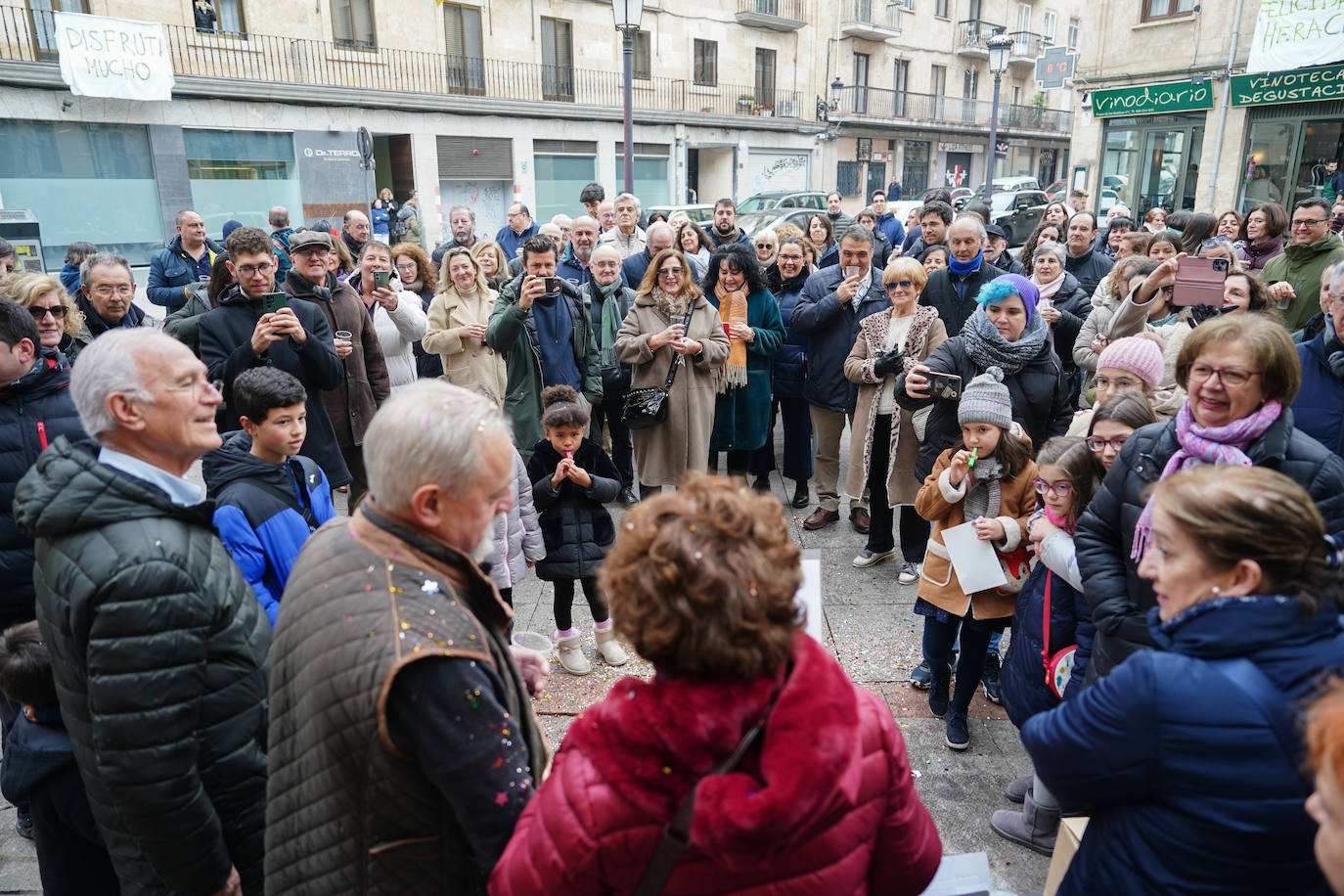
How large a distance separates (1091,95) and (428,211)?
51.1 feet

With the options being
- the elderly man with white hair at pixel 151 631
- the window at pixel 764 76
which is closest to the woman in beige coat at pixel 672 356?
the elderly man with white hair at pixel 151 631

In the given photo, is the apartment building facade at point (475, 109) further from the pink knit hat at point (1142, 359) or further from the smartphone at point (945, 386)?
the pink knit hat at point (1142, 359)

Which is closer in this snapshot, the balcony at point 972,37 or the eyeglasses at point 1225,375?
the eyeglasses at point 1225,375

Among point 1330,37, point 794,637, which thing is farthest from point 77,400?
point 1330,37

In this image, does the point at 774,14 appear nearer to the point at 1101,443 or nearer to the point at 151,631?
the point at 1101,443

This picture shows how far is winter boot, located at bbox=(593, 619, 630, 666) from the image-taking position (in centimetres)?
426

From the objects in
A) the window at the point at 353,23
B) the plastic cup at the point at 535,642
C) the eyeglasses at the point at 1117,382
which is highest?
the window at the point at 353,23

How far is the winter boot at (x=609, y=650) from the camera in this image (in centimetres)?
426

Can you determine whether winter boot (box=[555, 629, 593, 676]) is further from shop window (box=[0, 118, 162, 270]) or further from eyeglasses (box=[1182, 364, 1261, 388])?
shop window (box=[0, 118, 162, 270])

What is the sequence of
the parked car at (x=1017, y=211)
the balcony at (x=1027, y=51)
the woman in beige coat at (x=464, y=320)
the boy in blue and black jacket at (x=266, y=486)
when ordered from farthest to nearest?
1. the balcony at (x=1027, y=51)
2. the parked car at (x=1017, y=211)
3. the woman in beige coat at (x=464, y=320)
4. the boy in blue and black jacket at (x=266, y=486)

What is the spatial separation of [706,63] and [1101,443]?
26951mm

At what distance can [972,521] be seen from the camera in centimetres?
349

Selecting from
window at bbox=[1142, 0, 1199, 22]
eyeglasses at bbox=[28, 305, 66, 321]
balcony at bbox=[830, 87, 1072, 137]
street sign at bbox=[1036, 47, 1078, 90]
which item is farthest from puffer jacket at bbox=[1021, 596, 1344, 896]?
balcony at bbox=[830, 87, 1072, 137]

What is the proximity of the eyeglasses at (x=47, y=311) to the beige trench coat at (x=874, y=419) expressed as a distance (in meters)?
4.23
